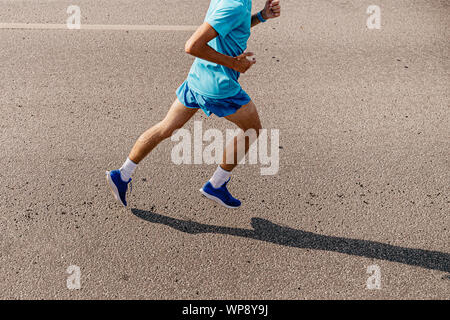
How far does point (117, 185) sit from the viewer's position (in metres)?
3.92

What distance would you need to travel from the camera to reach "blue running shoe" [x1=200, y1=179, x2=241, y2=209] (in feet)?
13.2

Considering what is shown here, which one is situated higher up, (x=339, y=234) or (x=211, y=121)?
(x=211, y=121)

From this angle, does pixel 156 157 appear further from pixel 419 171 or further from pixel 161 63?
pixel 419 171

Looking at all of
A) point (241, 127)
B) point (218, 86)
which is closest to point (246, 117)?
point (241, 127)

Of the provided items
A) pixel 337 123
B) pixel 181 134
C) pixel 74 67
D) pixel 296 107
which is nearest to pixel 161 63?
pixel 74 67

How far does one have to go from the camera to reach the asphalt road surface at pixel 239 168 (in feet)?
11.6

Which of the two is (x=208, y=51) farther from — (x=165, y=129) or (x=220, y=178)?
(x=220, y=178)

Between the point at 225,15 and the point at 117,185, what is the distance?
1656 millimetres

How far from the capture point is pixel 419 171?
4500 mm

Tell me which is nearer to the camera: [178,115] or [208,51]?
[208,51]

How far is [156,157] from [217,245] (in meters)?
1.20

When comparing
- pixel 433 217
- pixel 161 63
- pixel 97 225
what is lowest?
pixel 433 217

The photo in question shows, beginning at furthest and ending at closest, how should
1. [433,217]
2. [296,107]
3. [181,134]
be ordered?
[296,107] → [181,134] → [433,217]

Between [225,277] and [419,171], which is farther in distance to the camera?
[419,171]
